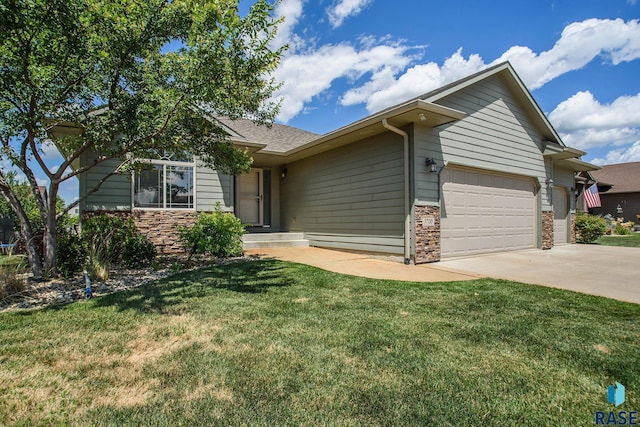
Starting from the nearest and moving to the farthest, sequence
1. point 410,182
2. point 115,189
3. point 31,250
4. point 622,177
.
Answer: point 31,250
point 410,182
point 115,189
point 622,177

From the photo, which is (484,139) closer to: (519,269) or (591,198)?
(519,269)

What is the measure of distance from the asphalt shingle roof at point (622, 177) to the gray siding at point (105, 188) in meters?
30.5

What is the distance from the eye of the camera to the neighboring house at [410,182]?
775 cm

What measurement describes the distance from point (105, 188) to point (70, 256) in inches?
122

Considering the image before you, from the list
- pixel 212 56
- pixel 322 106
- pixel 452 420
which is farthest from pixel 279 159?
pixel 452 420

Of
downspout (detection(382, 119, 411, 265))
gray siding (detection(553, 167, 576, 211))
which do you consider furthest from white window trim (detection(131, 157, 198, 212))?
gray siding (detection(553, 167, 576, 211))

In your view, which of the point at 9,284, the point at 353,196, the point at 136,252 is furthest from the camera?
the point at 353,196

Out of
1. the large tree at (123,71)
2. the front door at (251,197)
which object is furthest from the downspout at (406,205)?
the front door at (251,197)

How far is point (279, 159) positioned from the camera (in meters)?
11.8

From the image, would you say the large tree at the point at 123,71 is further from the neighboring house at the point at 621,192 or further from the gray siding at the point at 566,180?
the neighboring house at the point at 621,192

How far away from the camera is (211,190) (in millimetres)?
9688

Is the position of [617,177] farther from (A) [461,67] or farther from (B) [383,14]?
(B) [383,14]

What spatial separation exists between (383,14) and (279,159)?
5.66 m

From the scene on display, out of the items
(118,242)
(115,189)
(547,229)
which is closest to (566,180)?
(547,229)
